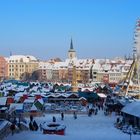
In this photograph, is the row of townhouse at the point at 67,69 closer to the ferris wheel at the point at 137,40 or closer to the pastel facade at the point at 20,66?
the pastel facade at the point at 20,66

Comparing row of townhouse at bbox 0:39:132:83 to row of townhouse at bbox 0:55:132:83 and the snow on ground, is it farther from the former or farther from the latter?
the snow on ground

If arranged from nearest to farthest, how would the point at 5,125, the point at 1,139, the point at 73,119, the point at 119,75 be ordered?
the point at 1,139
the point at 5,125
the point at 73,119
the point at 119,75

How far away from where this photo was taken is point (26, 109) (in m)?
33.2

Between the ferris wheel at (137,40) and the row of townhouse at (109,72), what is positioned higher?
the ferris wheel at (137,40)

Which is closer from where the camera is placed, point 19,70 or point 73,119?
point 73,119

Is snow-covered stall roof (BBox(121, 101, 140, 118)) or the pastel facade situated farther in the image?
the pastel facade

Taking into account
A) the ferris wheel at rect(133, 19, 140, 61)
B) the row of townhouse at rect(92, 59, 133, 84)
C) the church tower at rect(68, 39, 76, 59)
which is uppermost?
the church tower at rect(68, 39, 76, 59)

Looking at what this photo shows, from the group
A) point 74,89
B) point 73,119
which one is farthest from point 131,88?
point 73,119

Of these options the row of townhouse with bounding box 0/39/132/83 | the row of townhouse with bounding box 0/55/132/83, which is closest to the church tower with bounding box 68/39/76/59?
the row of townhouse with bounding box 0/39/132/83

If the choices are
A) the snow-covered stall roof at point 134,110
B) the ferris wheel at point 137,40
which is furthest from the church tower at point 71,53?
the snow-covered stall roof at point 134,110

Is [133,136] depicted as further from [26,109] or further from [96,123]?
[26,109]

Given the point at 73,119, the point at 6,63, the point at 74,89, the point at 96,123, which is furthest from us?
the point at 6,63

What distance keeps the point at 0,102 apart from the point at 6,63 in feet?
326

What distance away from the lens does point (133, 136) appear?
19578 mm
